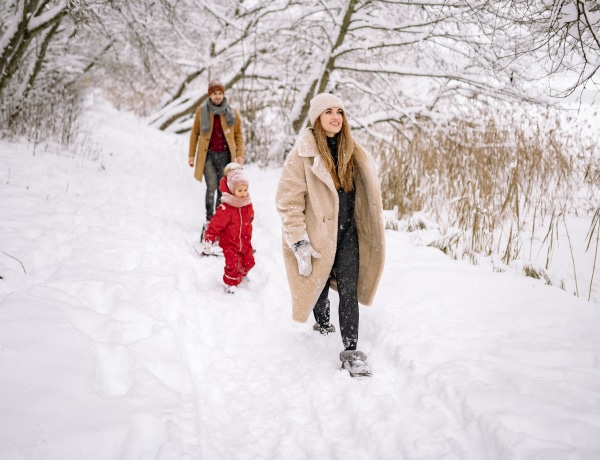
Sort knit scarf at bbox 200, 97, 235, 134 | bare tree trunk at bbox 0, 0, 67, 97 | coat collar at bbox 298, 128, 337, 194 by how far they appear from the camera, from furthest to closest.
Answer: bare tree trunk at bbox 0, 0, 67, 97, knit scarf at bbox 200, 97, 235, 134, coat collar at bbox 298, 128, 337, 194

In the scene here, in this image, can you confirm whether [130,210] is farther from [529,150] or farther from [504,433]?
[529,150]

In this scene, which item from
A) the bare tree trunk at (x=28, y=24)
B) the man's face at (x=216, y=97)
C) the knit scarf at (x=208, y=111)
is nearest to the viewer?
the man's face at (x=216, y=97)

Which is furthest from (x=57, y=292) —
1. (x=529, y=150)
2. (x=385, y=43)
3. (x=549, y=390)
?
(x=385, y=43)

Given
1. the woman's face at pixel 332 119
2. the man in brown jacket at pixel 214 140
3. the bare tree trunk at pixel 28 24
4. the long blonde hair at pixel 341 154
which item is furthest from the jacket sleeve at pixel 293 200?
the bare tree trunk at pixel 28 24

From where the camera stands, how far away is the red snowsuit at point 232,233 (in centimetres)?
362

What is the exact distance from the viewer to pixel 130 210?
17.0 feet

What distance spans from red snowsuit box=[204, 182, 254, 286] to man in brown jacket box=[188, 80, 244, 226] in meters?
1.38

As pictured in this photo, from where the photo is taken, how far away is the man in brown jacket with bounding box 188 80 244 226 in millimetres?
4844

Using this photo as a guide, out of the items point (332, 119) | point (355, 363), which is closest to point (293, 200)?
point (332, 119)

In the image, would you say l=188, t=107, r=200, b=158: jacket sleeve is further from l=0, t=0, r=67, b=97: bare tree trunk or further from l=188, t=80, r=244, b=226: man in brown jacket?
l=0, t=0, r=67, b=97: bare tree trunk

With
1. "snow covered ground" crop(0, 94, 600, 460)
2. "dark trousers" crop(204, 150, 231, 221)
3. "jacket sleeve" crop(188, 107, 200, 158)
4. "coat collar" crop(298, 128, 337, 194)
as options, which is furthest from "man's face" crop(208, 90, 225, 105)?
"coat collar" crop(298, 128, 337, 194)

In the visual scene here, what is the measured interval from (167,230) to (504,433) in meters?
4.22

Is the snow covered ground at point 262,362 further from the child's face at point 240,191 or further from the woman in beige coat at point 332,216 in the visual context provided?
the child's face at point 240,191

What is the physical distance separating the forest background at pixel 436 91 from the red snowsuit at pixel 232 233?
216 cm
